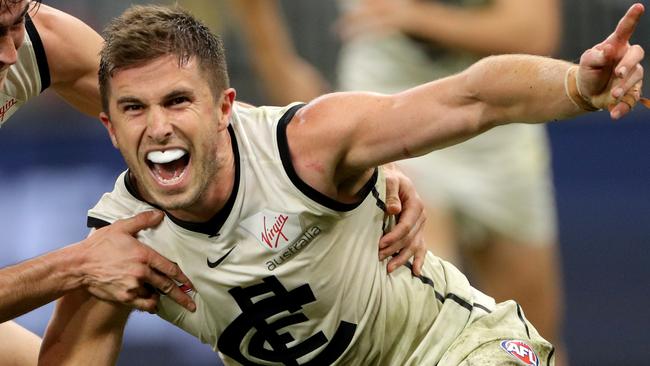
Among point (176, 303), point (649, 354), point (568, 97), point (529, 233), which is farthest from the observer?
point (649, 354)

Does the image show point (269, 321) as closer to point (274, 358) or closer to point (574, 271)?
point (274, 358)

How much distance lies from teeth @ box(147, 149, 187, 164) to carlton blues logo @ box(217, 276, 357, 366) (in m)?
0.44

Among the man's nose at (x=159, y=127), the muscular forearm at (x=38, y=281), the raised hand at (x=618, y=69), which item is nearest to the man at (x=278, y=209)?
the man's nose at (x=159, y=127)

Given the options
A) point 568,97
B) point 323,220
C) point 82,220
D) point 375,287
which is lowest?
point 82,220

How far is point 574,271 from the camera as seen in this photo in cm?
768

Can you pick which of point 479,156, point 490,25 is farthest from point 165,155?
point 479,156

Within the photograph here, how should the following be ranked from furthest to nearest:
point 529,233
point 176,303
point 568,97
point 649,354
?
1. point 649,354
2. point 529,233
3. point 176,303
4. point 568,97

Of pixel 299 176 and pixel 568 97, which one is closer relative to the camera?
pixel 568 97

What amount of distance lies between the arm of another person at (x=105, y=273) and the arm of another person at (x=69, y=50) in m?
0.68

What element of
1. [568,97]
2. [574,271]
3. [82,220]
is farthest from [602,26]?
[568,97]

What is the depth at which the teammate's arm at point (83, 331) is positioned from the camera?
4199mm

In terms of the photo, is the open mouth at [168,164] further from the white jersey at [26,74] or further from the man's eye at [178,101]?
the white jersey at [26,74]

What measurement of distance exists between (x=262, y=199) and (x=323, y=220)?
18 cm

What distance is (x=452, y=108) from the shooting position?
355 cm
